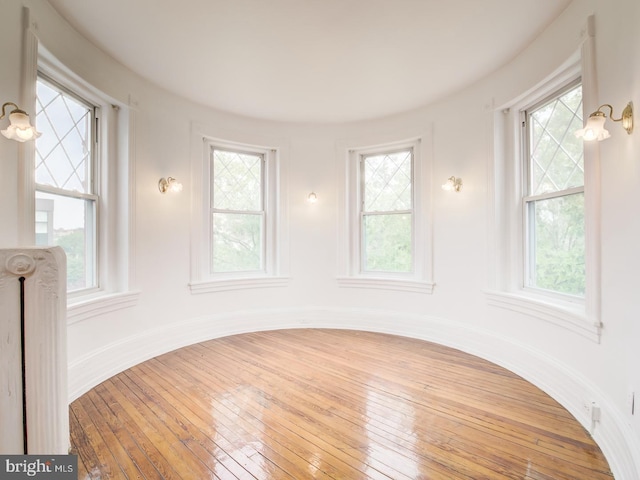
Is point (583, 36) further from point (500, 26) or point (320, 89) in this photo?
point (320, 89)

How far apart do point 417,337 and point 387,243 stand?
1184 millimetres

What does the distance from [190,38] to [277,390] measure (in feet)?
9.07

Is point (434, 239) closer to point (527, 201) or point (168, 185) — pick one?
point (527, 201)

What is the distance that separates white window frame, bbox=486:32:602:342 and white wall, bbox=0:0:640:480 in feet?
0.22

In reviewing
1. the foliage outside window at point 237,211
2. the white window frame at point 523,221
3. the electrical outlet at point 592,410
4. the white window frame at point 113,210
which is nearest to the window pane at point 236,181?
the foliage outside window at point 237,211

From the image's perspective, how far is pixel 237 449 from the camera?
173cm

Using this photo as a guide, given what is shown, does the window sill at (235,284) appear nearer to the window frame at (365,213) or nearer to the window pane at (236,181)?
the window pane at (236,181)

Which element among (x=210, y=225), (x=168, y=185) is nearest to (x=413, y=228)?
(x=210, y=225)

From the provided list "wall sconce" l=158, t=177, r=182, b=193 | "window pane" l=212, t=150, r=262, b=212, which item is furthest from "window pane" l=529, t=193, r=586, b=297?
"wall sconce" l=158, t=177, r=182, b=193

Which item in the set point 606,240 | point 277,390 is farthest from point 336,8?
point 277,390

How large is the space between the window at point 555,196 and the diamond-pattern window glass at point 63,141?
379 centimetres

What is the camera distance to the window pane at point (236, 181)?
3.83m

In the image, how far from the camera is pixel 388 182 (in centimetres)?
402

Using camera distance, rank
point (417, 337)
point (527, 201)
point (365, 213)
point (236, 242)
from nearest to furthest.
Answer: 1. point (527, 201)
2. point (417, 337)
3. point (236, 242)
4. point (365, 213)
